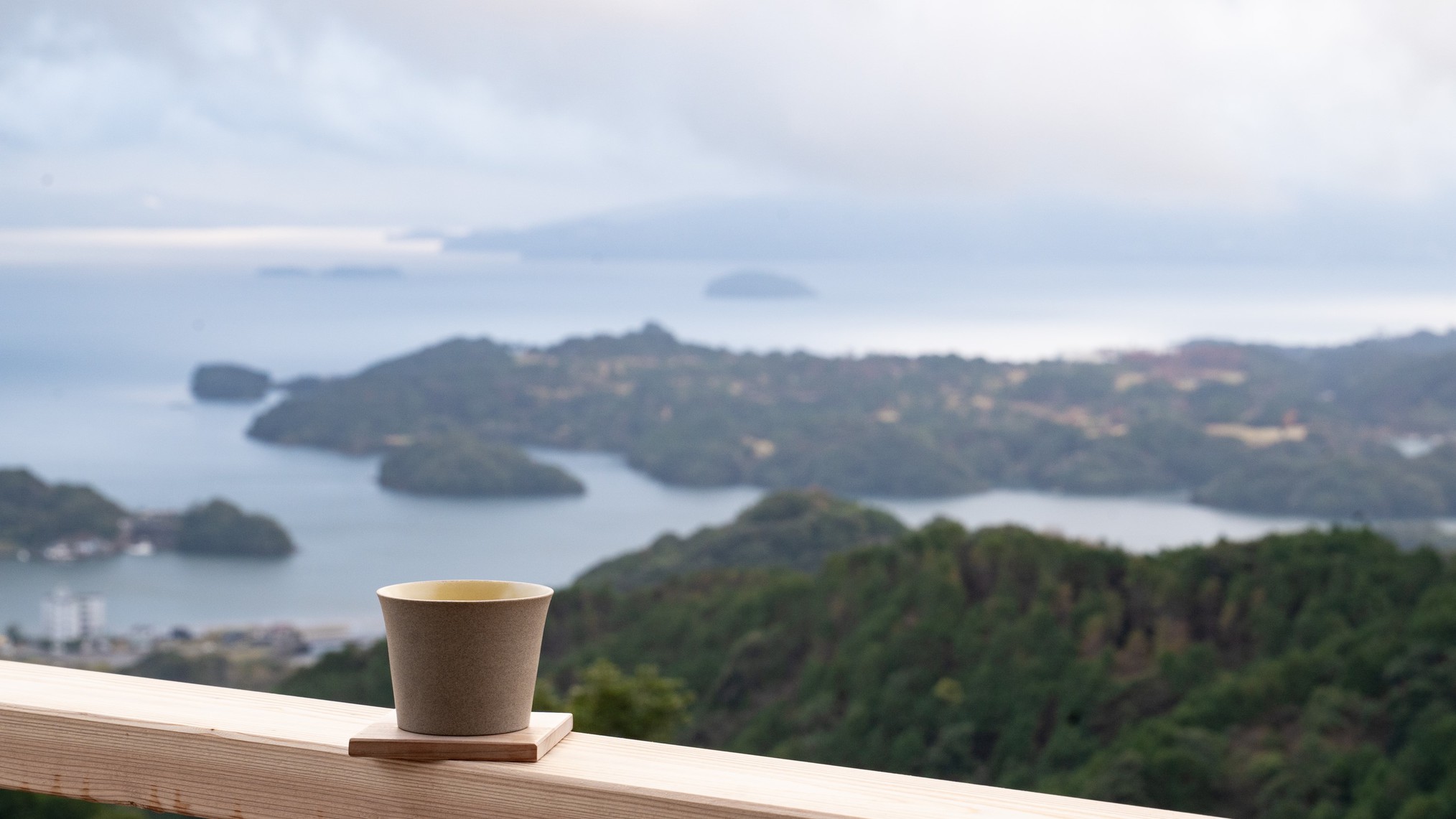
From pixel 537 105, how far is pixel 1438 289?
1386 inches

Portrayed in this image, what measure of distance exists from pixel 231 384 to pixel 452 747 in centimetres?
4458

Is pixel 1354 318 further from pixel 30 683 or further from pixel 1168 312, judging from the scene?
pixel 30 683

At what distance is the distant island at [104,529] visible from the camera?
102 ft

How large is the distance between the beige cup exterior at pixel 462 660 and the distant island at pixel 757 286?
45.0 m

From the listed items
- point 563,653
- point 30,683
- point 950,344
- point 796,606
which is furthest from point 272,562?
point 30,683

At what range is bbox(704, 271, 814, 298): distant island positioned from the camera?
45.8 metres

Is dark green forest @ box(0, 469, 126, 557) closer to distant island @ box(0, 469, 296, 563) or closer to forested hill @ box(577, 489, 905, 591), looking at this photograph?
distant island @ box(0, 469, 296, 563)

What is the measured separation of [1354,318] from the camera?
34.3 metres

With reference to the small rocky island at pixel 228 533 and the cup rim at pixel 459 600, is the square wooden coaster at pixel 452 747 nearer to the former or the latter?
the cup rim at pixel 459 600

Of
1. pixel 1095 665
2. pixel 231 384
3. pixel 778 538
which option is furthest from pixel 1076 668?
pixel 231 384

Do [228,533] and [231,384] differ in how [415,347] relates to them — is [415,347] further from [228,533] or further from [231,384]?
[228,533]

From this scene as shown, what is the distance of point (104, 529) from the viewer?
3161 cm

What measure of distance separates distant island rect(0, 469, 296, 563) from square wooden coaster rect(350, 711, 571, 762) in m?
33.0

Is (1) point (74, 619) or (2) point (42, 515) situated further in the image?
(2) point (42, 515)
